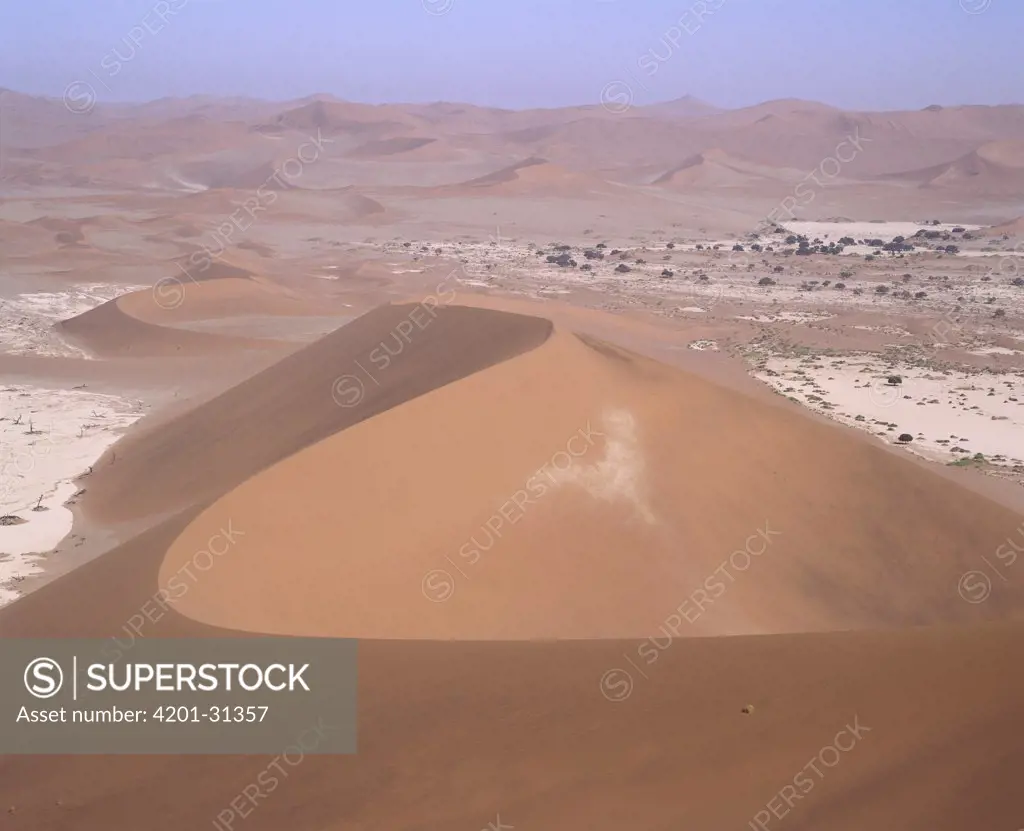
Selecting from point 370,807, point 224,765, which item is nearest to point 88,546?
point 224,765

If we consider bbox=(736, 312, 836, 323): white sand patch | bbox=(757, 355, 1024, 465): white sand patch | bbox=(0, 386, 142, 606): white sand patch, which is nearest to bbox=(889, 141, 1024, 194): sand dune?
bbox=(736, 312, 836, 323): white sand patch

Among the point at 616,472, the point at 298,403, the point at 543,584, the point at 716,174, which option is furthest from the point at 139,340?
the point at 716,174

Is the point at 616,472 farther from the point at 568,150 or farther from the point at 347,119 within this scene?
the point at 347,119

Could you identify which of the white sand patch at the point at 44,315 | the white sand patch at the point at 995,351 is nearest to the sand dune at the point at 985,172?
the white sand patch at the point at 995,351

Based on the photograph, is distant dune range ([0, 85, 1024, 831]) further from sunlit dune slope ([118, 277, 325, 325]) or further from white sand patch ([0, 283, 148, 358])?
white sand patch ([0, 283, 148, 358])

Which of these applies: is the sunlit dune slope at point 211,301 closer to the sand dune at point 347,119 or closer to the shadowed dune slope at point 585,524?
the shadowed dune slope at point 585,524

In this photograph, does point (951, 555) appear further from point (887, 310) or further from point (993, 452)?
point (887, 310)
